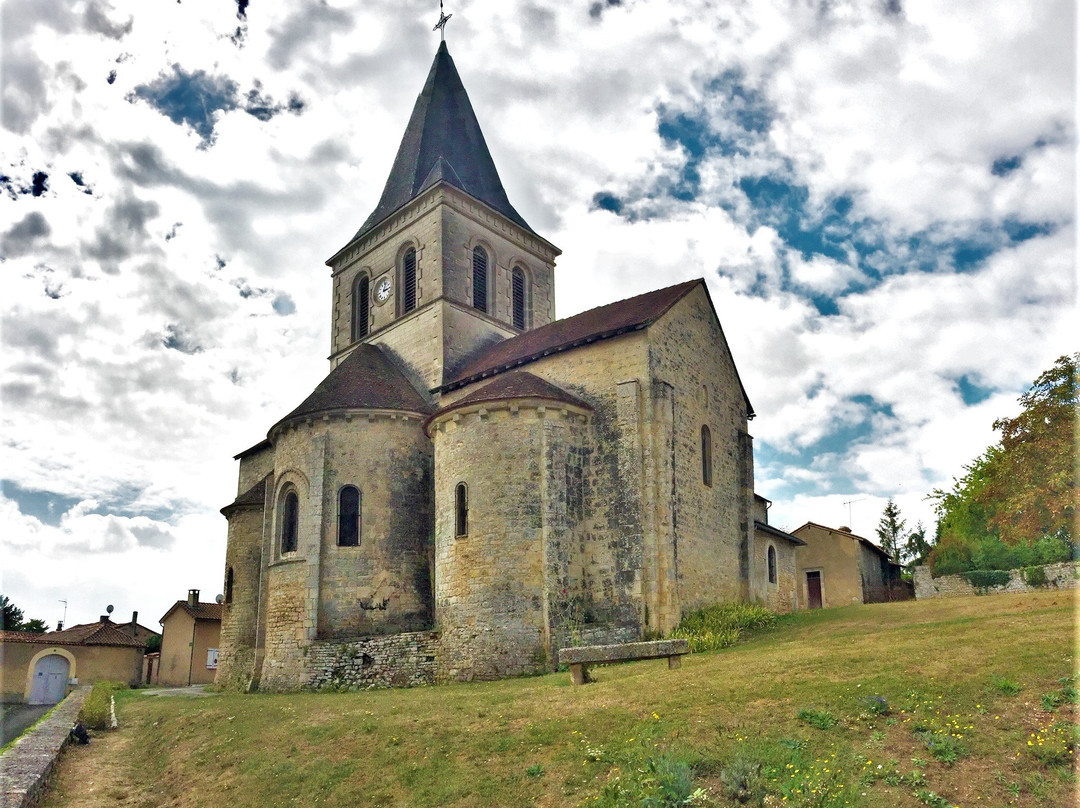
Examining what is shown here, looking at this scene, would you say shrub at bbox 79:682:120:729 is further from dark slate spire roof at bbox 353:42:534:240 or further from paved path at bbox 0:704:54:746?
dark slate spire roof at bbox 353:42:534:240

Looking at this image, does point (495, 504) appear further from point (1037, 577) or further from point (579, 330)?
point (1037, 577)

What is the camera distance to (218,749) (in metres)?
12.6

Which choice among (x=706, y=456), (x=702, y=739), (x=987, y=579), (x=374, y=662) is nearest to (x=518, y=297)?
(x=706, y=456)

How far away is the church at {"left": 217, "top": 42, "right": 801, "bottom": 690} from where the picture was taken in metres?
18.4

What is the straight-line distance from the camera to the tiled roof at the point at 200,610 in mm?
34222

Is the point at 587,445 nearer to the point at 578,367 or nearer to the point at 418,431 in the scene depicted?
the point at 578,367

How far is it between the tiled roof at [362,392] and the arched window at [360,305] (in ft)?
14.8

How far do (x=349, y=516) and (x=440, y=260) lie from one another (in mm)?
9861

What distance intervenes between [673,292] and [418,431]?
7.84 m

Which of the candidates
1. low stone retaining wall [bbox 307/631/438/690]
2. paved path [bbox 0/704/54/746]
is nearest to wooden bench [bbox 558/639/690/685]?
low stone retaining wall [bbox 307/631/438/690]

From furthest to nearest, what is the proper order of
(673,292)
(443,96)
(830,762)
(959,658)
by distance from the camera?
1. (443,96)
2. (673,292)
3. (959,658)
4. (830,762)

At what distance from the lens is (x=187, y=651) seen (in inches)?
1345

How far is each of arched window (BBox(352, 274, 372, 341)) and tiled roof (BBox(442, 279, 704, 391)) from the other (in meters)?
6.50

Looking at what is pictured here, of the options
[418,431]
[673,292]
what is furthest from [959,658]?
[418,431]
